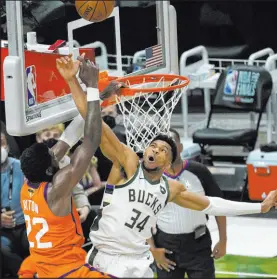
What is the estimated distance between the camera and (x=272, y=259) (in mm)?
6902

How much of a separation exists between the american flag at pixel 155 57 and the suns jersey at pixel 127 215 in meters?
1.19

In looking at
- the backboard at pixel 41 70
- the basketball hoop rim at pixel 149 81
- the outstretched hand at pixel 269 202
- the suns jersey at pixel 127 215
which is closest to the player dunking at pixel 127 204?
the suns jersey at pixel 127 215

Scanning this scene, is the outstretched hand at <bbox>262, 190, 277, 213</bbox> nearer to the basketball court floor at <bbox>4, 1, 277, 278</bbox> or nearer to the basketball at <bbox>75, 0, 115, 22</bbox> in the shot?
the basketball court floor at <bbox>4, 1, 277, 278</bbox>

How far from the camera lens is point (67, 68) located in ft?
17.3

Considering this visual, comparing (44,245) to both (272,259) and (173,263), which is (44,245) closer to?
(173,263)

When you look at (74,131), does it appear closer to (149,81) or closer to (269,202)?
(149,81)

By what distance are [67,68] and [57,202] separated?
28.8 inches

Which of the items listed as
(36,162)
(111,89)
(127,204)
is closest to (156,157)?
(127,204)

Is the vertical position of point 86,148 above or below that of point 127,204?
above

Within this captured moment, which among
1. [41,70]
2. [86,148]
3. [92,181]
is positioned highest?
[41,70]

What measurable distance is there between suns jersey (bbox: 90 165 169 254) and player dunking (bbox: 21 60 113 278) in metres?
0.16

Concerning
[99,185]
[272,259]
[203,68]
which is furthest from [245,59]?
[272,259]

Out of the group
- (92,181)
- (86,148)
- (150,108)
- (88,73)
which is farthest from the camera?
(92,181)

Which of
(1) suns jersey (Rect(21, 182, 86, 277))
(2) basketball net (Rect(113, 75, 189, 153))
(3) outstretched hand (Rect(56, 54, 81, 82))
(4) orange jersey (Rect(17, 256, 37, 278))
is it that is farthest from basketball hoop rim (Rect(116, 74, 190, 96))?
(4) orange jersey (Rect(17, 256, 37, 278))
